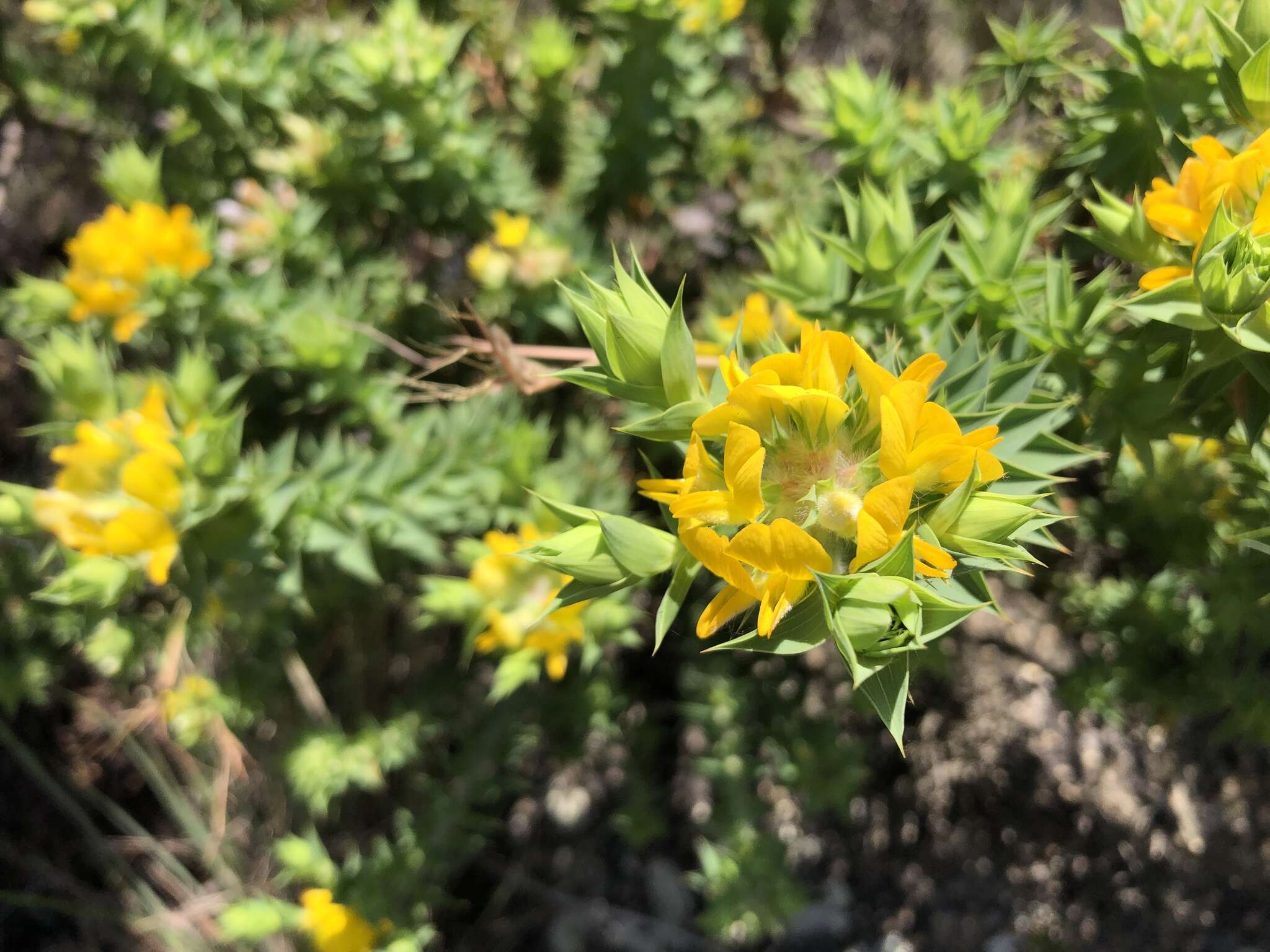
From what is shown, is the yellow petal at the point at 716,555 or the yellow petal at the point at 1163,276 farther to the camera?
the yellow petal at the point at 1163,276

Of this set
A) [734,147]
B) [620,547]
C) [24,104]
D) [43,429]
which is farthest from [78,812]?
[734,147]

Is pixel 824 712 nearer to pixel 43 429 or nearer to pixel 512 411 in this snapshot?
pixel 512 411

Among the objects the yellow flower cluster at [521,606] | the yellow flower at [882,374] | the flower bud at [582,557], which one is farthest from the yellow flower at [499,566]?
the yellow flower at [882,374]

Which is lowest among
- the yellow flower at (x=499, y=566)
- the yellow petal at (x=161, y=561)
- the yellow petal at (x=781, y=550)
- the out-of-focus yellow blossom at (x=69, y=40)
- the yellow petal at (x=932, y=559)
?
the yellow flower at (x=499, y=566)

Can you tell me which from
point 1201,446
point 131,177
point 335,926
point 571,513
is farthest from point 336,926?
point 1201,446

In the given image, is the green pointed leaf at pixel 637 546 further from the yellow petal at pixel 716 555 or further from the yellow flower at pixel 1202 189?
the yellow flower at pixel 1202 189

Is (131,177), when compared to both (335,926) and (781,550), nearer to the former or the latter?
(335,926)

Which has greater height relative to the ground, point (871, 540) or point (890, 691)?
point (871, 540)
